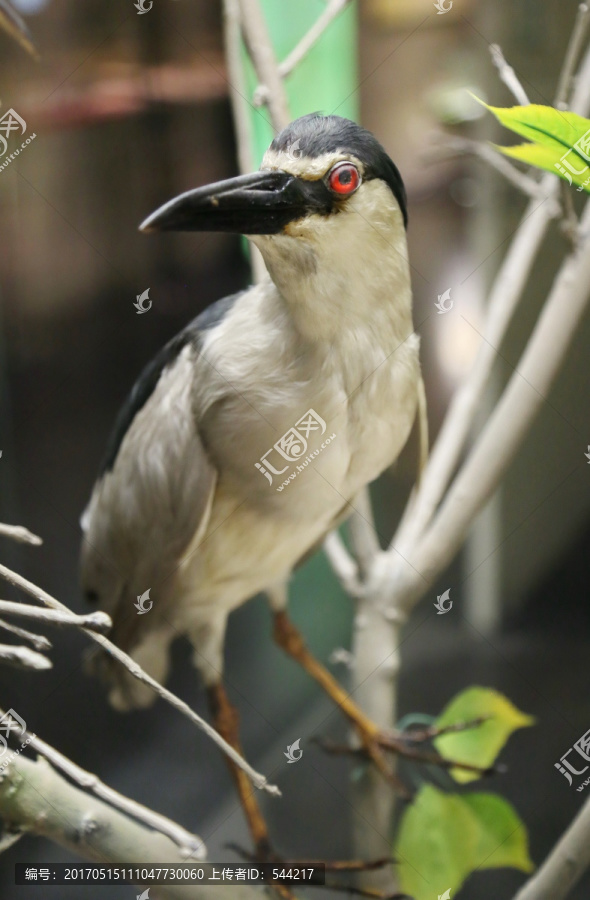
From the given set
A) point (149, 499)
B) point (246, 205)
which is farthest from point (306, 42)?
point (149, 499)

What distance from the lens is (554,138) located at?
0.75 meters

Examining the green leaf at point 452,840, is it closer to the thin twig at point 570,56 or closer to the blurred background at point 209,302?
the blurred background at point 209,302

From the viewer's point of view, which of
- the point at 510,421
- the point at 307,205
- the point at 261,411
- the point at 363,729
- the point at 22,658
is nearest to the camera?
the point at 22,658

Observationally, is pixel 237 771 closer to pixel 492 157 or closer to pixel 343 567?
pixel 343 567

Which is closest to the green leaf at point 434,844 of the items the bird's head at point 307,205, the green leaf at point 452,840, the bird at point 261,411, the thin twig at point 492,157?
the green leaf at point 452,840

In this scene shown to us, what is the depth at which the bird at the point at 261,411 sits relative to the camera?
728mm

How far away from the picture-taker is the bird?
728 millimetres

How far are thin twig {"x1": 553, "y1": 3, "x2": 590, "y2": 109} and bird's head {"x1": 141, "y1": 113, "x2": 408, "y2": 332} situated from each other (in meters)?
0.28

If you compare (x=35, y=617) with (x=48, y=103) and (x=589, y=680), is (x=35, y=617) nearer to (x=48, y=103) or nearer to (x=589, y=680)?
(x=48, y=103)

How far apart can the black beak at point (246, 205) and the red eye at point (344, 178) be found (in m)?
0.01

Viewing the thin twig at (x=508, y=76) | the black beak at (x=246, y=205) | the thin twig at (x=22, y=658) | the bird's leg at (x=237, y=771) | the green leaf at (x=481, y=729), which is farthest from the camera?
the green leaf at (x=481, y=729)

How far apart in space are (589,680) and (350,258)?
74 centimetres

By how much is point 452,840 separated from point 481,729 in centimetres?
16

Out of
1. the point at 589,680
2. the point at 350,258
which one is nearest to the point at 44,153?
the point at 350,258
